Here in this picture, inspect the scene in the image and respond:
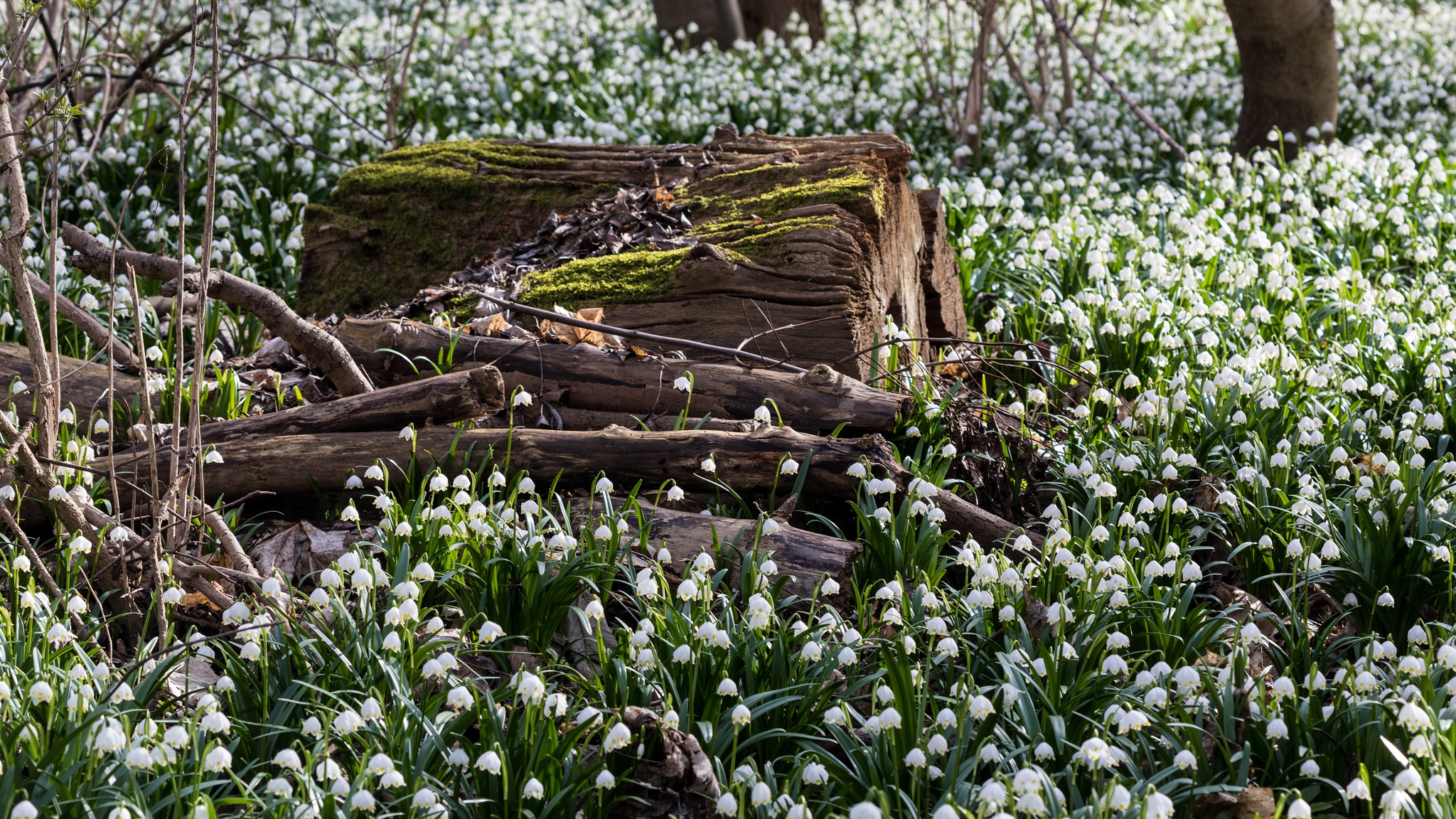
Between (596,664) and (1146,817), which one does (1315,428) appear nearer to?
(1146,817)

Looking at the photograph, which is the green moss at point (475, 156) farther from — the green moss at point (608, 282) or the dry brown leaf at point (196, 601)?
the dry brown leaf at point (196, 601)

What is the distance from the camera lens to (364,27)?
1209 centimetres

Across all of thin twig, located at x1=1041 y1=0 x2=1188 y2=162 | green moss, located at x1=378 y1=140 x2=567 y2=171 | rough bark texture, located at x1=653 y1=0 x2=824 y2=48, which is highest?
rough bark texture, located at x1=653 y1=0 x2=824 y2=48

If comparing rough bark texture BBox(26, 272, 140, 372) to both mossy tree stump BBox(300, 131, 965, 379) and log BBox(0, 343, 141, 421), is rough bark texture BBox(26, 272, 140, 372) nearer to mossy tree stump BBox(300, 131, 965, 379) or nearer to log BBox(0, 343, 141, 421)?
log BBox(0, 343, 141, 421)

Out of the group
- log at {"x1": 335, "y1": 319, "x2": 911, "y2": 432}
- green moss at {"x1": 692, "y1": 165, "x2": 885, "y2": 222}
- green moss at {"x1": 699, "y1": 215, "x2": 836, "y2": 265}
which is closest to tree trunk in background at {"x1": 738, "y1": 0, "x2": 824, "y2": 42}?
green moss at {"x1": 692, "y1": 165, "x2": 885, "y2": 222}

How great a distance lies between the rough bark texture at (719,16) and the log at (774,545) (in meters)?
9.13

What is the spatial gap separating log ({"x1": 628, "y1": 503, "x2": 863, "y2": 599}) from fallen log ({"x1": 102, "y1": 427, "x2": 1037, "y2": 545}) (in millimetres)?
224

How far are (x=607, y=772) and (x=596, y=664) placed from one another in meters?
0.77

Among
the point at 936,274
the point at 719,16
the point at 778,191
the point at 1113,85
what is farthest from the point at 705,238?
the point at 719,16

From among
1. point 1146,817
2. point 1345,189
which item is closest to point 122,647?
point 1146,817

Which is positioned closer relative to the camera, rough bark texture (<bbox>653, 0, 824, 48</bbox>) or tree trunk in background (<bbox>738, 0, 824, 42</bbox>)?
rough bark texture (<bbox>653, 0, 824, 48</bbox>)

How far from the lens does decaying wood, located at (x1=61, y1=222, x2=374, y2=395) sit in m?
3.42

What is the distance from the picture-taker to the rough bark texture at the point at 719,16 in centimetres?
1157

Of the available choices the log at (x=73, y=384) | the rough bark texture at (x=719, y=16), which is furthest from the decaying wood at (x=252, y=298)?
the rough bark texture at (x=719, y=16)
